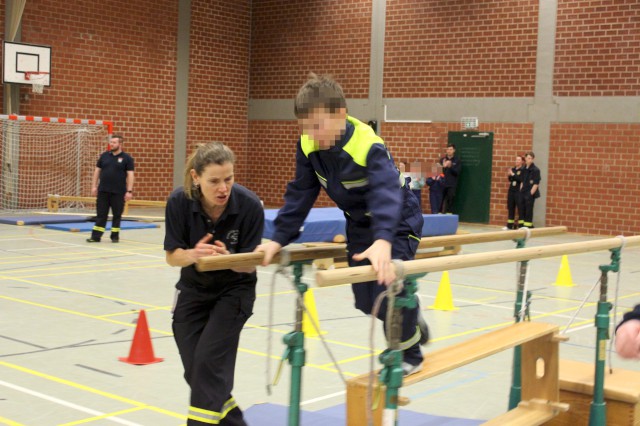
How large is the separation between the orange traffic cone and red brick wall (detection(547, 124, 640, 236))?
1504cm

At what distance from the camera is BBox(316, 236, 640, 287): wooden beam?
9.89ft

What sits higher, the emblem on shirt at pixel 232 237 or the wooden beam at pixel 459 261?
the emblem on shirt at pixel 232 237

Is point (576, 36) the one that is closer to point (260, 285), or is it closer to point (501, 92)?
point (501, 92)

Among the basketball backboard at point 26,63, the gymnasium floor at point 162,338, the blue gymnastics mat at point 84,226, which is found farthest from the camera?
the basketball backboard at point 26,63

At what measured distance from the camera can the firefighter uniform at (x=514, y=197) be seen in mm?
19516

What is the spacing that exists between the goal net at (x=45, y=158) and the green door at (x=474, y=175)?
8882 mm

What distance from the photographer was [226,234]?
401 centimetres

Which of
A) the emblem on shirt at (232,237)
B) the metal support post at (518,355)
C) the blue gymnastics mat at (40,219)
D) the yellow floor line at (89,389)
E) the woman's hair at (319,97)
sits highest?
the woman's hair at (319,97)

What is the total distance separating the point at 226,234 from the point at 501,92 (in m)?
17.7

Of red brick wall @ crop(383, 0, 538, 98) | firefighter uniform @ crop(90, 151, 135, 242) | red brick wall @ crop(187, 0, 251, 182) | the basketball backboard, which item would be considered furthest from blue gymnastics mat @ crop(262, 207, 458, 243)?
red brick wall @ crop(187, 0, 251, 182)

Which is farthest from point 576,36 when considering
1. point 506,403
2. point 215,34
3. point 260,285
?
point 506,403

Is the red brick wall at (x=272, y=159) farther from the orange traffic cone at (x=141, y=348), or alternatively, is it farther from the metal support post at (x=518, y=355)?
the metal support post at (x=518, y=355)

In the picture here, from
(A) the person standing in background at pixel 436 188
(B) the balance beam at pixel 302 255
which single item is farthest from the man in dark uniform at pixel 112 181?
(B) the balance beam at pixel 302 255

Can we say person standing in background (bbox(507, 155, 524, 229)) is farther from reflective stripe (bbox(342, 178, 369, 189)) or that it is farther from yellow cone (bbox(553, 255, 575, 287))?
reflective stripe (bbox(342, 178, 369, 189))
